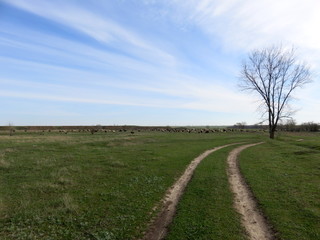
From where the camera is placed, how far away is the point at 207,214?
28.8 ft

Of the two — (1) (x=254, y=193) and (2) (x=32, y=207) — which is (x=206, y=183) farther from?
(2) (x=32, y=207)

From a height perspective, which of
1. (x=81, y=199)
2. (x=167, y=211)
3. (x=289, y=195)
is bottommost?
(x=81, y=199)

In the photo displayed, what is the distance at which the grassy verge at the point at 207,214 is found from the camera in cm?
723

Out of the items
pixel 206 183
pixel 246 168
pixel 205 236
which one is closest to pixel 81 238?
pixel 205 236

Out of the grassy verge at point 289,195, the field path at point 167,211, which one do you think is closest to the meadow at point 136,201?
the grassy verge at point 289,195

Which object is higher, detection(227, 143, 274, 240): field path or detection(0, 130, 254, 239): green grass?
detection(227, 143, 274, 240): field path

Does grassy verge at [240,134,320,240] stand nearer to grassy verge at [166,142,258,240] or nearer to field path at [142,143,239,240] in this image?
→ grassy verge at [166,142,258,240]

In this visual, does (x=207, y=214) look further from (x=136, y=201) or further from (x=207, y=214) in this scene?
(x=136, y=201)

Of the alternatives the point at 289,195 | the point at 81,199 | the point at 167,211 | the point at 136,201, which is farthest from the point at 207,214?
the point at 81,199

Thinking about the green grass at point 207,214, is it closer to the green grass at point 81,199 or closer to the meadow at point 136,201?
the meadow at point 136,201

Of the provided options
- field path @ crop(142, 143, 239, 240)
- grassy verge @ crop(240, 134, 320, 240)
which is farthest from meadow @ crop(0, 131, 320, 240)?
field path @ crop(142, 143, 239, 240)

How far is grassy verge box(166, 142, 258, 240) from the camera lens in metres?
Answer: 7.23

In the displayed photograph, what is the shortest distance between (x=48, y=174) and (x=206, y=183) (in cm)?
971

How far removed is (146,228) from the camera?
7.73m
